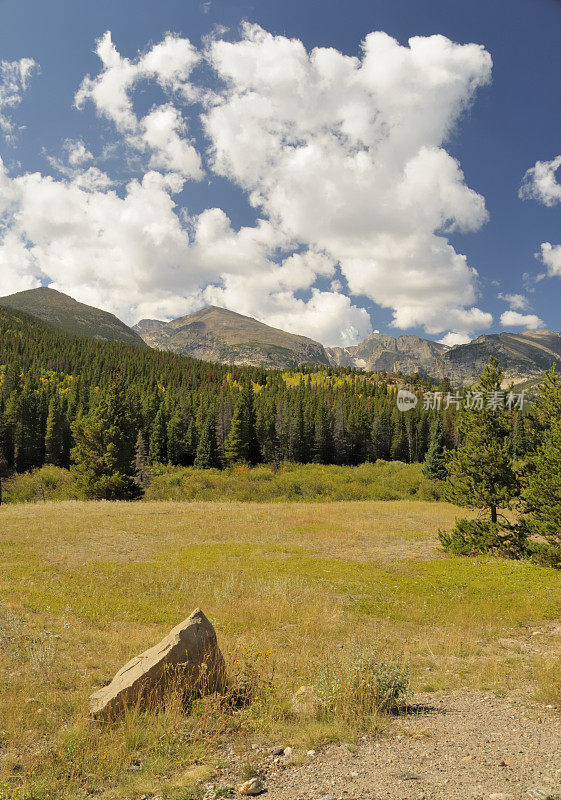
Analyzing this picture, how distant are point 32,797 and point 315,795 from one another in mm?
3453

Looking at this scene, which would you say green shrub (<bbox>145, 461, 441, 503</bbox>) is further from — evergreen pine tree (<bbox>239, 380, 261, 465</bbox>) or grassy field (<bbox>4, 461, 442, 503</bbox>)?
evergreen pine tree (<bbox>239, 380, 261, 465</bbox>)

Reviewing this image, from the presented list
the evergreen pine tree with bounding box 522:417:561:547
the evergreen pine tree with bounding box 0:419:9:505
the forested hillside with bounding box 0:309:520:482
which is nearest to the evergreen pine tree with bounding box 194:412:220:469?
the forested hillside with bounding box 0:309:520:482

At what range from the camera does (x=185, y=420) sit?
98.2 meters

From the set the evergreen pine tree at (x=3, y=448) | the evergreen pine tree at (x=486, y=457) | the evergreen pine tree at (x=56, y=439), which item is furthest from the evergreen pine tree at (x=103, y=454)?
the evergreen pine tree at (x=56, y=439)

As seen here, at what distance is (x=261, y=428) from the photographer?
3954 inches

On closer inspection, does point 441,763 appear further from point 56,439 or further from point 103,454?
point 56,439

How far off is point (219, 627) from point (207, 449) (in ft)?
242

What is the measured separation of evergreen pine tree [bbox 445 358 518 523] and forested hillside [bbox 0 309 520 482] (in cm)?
3456

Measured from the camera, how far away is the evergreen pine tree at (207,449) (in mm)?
83188

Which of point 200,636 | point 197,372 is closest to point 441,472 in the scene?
point 200,636

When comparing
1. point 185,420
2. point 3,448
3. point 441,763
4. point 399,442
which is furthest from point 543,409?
point 3,448

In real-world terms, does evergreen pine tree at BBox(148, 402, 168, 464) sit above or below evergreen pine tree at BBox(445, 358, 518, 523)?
below

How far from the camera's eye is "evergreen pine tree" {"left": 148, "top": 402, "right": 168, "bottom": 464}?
8900 cm

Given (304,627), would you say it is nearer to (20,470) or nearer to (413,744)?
(413,744)
